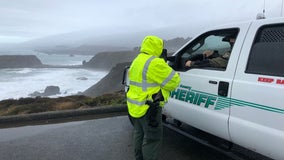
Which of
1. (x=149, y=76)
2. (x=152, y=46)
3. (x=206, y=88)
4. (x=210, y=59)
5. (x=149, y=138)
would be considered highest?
(x=152, y=46)

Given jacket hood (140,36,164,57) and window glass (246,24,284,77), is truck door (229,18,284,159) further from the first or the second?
jacket hood (140,36,164,57)

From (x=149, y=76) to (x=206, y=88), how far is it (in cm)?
79

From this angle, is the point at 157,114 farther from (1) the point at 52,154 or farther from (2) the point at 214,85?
(1) the point at 52,154

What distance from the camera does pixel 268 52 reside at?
10.4ft

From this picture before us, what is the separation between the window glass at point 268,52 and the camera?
3.05m

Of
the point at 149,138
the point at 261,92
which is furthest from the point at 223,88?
the point at 149,138

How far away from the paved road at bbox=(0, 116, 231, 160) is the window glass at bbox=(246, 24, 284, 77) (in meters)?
1.77

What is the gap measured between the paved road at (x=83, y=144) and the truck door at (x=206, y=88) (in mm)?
698

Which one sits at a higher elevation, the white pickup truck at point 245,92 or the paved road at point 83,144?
the white pickup truck at point 245,92

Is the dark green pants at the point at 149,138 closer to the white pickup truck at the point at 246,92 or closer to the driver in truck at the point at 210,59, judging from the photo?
the white pickup truck at the point at 246,92

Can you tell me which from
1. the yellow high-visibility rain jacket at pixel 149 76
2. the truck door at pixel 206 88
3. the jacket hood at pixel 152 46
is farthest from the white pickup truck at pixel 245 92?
the jacket hood at pixel 152 46

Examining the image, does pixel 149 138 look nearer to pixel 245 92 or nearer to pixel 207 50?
pixel 245 92

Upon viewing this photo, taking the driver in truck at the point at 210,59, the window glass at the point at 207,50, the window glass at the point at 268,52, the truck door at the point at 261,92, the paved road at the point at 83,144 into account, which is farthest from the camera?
the paved road at the point at 83,144

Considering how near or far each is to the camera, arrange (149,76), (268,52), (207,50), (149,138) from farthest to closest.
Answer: (207,50), (149,138), (149,76), (268,52)
